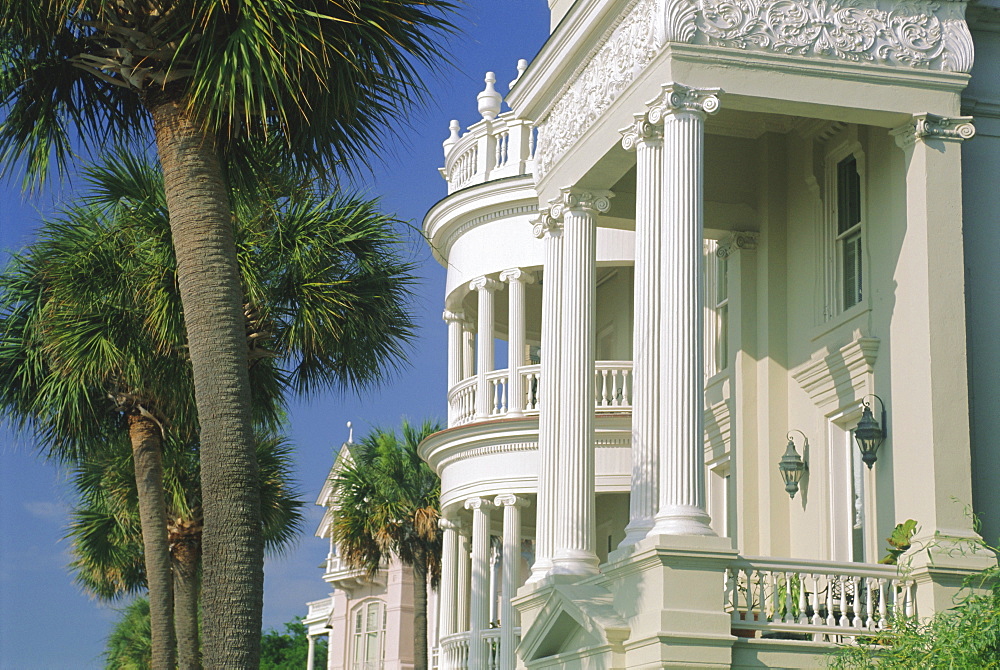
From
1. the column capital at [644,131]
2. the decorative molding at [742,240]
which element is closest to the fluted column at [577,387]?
the decorative molding at [742,240]

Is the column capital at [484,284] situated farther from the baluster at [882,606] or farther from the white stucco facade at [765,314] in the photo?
the baluster at [882,606]

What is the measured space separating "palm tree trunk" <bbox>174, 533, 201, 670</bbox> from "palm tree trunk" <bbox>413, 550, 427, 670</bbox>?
8.56 m

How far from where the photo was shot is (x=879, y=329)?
16922 mm

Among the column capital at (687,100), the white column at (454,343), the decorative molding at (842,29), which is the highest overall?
the decorative molding at (842,29)

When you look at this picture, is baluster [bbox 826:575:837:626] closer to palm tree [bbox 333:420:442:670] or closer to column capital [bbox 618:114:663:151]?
column capital [bbox 618:114:663:151]

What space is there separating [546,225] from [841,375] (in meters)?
4.32

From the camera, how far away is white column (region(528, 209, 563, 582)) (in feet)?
57.3

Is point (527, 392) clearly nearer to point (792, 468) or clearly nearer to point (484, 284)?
point (484, 284)

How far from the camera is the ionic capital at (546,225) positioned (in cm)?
1881

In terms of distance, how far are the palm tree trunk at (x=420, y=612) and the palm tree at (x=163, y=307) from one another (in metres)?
13.0

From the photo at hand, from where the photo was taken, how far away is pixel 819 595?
47.8 ft

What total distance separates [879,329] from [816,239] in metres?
2.06

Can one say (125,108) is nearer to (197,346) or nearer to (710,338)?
(197,346)

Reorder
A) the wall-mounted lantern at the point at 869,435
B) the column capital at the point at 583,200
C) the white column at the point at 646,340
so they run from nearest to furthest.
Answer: the white column at the point at 646,340
the wall-mounted lantern at the point at 869,435
the column capital at the point at 583,200
